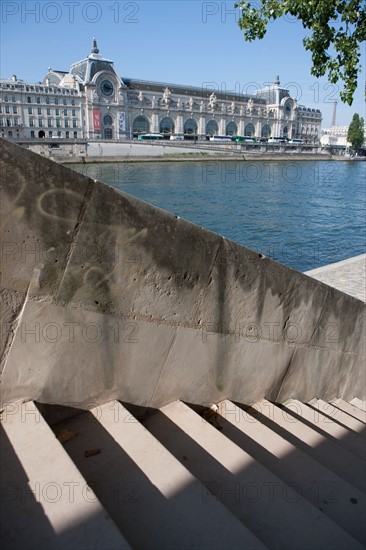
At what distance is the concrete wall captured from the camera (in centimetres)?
220

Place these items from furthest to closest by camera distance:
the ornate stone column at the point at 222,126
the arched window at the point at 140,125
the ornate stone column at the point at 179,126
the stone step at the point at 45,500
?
the ornate stone column at the point at 222,126, the ornate stone column at the point at 179,126, the arched window at the point at 140,125, the stone step at the point at 45,500

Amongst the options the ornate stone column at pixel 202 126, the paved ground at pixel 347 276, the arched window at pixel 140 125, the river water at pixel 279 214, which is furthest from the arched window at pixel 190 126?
the paved ground at pixel 347 276

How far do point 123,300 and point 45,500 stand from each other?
121 centimetres

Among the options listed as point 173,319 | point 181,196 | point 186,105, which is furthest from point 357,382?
point 186,105

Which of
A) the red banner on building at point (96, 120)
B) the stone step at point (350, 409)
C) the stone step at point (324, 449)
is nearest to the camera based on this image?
the stone step at point (324, 449)

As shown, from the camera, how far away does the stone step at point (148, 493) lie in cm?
177

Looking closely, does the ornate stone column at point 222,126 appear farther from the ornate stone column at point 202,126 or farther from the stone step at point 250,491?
the stone step at point 250,491

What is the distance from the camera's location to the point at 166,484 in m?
2.03

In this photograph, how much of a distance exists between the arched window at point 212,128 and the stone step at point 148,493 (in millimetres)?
132371

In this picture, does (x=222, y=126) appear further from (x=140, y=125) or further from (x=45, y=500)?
(x=45, y=500)

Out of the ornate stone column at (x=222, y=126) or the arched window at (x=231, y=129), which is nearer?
the ornate stone column at (x=222, y=126)

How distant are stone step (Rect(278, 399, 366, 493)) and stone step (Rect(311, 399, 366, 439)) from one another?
27.0 inches

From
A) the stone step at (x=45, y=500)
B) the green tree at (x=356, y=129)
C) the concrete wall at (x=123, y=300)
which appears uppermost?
the green tree at (x=356, y=129)

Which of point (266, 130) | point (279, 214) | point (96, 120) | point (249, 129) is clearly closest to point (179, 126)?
point (96, 120)
